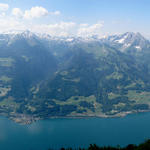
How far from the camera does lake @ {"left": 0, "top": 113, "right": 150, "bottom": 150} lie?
373 ft

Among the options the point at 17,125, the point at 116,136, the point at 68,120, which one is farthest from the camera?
the point at 68,120

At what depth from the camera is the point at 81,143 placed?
372ft

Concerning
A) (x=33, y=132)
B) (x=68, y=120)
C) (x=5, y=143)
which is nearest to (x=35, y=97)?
(x=68, y=120)

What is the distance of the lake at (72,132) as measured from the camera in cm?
11365

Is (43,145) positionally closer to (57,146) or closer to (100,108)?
(57,146)

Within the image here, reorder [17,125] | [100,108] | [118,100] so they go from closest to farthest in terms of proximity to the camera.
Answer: [17,125] < [100,108] < [118,100]

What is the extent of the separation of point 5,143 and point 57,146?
86.1 feet

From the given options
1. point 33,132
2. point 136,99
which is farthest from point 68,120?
point 136,99

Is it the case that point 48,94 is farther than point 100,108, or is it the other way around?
point 48,94

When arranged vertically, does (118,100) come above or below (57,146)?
above

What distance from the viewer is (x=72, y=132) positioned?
128m

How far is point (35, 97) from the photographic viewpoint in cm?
19750

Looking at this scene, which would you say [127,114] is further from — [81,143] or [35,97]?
[35,97]

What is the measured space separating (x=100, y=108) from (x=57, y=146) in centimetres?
7481
